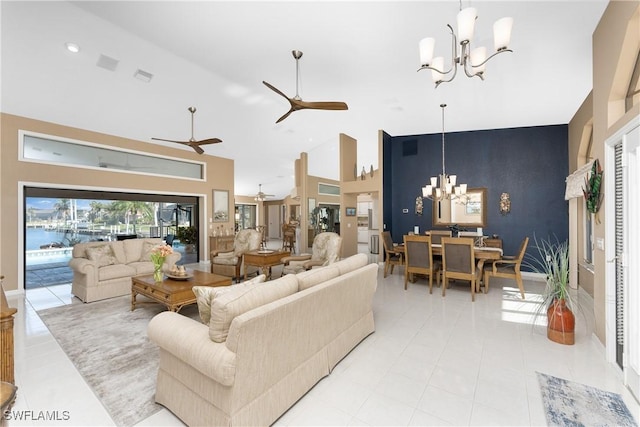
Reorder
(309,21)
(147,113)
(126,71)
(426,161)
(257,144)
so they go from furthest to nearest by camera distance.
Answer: (257,144) → (426,161) → (147,113) → (126,71) → (309,21)

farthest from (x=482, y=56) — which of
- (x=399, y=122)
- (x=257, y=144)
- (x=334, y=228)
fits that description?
(x=334, y=228)

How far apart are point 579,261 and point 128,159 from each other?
31.4 feet

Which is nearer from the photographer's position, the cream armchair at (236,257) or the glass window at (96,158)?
the glass window at (96,158)

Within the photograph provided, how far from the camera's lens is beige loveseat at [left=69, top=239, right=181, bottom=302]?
438cm

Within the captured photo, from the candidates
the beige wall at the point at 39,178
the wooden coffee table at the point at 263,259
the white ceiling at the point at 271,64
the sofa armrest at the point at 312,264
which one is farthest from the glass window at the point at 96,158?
the sofa armrest at the point at 312,264

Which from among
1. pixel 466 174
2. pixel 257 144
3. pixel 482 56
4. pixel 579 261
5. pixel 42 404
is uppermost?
pixel 257 144

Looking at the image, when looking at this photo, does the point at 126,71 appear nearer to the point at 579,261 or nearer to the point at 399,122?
the point at 399,122

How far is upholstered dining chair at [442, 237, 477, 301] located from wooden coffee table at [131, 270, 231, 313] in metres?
3.45

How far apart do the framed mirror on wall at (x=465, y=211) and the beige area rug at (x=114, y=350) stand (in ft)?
19.0

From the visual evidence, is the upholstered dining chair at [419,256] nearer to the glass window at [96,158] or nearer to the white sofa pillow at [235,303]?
the white sofa pillow at [235,303]

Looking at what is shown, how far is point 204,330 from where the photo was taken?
182 centimetres

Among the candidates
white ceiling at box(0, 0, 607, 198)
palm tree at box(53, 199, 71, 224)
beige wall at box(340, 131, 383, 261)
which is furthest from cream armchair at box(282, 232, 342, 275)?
palm tree at box(53, 199, 71, 224)

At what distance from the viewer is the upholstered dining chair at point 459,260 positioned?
4.41 metres

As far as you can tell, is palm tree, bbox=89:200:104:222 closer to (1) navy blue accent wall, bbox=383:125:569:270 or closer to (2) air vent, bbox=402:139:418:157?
(1) navy blue accent wall, bbox=383:125:569:270
